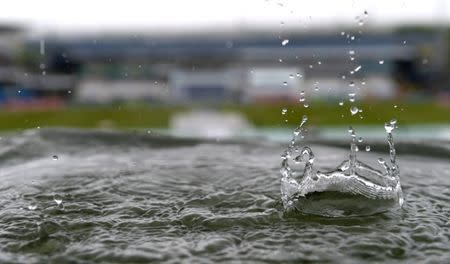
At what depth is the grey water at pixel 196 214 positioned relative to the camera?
1.55 metres

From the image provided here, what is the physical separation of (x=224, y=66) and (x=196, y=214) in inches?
1076

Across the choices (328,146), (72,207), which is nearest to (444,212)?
(72,207)

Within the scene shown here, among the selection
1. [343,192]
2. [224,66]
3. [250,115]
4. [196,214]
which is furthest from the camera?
[224,66]

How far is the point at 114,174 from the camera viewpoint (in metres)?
2.60

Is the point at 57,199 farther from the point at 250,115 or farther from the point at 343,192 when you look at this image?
the point at 250,115

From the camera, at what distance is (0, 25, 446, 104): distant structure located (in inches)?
1008

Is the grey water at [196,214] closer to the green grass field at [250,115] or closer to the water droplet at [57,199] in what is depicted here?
the water droplet at [57,199]

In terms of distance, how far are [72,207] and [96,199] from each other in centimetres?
14

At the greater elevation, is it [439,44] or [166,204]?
[439,44]

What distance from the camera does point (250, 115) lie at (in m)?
21.1

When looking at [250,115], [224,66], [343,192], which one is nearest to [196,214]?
[343,192]

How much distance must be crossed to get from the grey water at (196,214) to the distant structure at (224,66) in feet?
71.8

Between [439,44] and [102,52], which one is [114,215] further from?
[439,44]

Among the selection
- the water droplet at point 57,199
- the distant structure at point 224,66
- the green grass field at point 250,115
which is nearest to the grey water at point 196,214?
the water droplet at point 57,199
